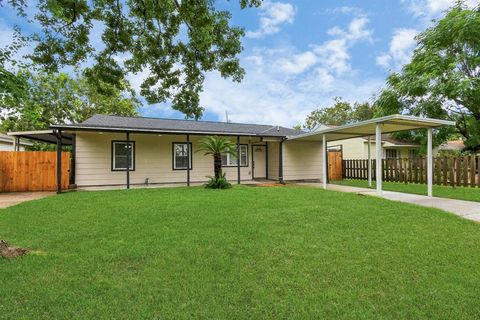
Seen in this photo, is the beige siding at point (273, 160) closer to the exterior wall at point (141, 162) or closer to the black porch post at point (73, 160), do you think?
the exterior wall at point (141, 162)

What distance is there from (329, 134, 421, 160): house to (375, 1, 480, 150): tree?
11.0ft

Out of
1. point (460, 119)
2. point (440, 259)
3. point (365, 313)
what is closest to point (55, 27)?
point (365, 313)

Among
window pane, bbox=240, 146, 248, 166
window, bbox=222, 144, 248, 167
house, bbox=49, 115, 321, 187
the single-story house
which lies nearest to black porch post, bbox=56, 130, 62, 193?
the single-story house

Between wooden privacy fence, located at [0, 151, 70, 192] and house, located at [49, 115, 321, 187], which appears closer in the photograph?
wooden privacy fence, located at [0, 151, 70, 192]

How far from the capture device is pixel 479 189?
9.81 meters

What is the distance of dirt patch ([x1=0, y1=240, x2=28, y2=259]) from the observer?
366 cm

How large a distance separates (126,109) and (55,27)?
1754cm

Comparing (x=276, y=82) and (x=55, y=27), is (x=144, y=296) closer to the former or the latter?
(x=55, y=27)

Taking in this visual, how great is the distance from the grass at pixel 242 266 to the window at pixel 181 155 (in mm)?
7426

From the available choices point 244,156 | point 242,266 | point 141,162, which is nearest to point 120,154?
point 141,162

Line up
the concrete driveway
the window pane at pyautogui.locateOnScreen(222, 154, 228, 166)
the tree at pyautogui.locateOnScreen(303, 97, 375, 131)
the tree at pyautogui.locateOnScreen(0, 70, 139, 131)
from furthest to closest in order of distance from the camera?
the tree at pyautogui.locateOnScreen(303, 97, 375, 131) < the tree at pyautogui.locateOnScreen(0, 70, 139, 131) < the window pane at pyautogui.locateOnScreen(222, 154, 228, 166) < the concrete driveway

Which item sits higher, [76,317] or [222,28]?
[222,28]

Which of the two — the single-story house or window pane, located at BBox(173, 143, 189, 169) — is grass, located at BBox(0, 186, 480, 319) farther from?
window pane, located at BBox(173, 143, 189, 169)

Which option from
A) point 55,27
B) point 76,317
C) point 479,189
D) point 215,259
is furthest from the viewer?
point 479,189
